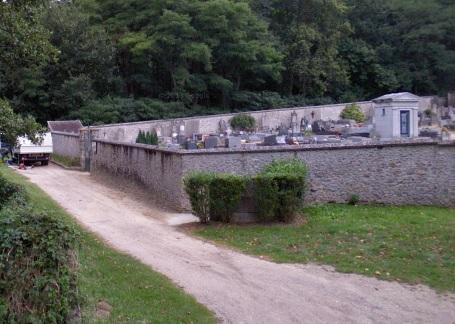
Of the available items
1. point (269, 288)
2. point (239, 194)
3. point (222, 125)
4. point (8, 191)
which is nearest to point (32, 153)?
point (222, 125)

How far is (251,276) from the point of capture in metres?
10.6

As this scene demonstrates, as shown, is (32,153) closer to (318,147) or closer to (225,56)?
(318,147)

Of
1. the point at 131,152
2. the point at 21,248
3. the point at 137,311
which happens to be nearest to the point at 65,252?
the point at 21,248

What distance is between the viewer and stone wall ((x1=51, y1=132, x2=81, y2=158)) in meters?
32.9

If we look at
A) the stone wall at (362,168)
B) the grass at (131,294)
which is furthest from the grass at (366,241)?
the grass at (131,294)

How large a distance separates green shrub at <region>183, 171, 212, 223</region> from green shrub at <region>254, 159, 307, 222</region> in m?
1.25

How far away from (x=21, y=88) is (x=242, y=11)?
1826cm

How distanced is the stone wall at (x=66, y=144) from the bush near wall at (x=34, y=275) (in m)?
26.9

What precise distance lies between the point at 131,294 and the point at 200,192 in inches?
276

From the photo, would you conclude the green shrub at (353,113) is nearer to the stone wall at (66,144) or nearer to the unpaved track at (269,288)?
the stone wall at (66,144)

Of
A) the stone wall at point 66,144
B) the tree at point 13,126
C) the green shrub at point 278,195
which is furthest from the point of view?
the stone wall at point 66,144

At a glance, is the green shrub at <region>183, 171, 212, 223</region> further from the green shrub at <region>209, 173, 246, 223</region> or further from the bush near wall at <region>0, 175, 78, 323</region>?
the bush near wall at <region>0, 175, 78, 323</region>

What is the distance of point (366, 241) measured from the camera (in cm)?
1309

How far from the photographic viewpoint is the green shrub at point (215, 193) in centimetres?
1542
